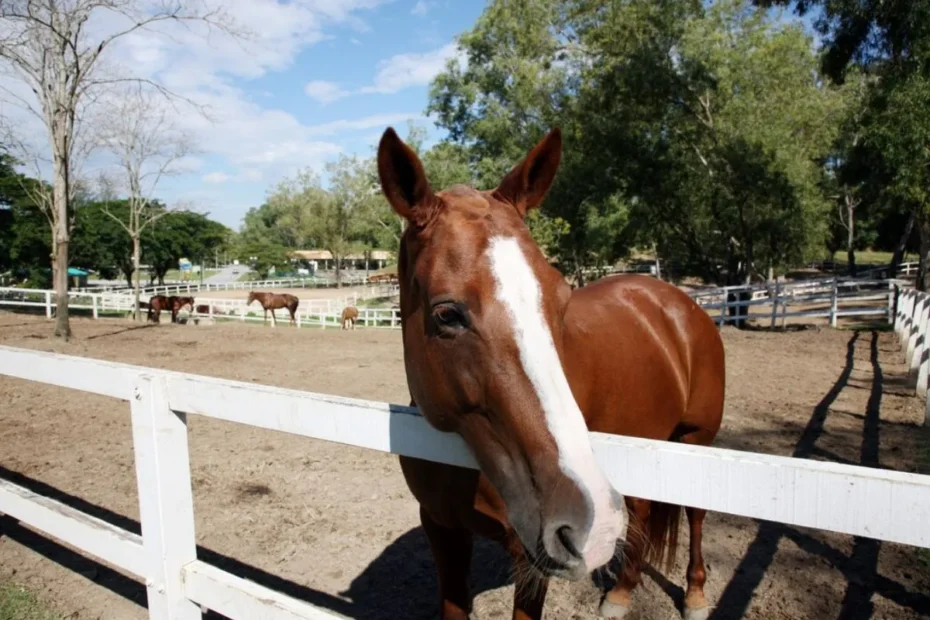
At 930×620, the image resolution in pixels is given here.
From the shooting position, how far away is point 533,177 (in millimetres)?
1908

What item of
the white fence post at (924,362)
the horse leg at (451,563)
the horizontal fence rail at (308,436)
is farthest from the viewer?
the white fence post at (924,362)

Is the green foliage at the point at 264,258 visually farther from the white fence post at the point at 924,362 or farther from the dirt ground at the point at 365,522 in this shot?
the white fence post at the point at 924,362

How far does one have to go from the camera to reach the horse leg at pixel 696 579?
3141 millimetres

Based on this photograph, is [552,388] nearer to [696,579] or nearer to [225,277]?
[696,579]

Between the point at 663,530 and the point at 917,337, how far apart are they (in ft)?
27.1

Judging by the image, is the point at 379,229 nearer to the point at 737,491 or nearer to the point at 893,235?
the point at 893,235

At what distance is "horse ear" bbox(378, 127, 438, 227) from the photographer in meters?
1.68

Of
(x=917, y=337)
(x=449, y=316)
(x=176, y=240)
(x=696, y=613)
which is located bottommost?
(x=696, y=613)

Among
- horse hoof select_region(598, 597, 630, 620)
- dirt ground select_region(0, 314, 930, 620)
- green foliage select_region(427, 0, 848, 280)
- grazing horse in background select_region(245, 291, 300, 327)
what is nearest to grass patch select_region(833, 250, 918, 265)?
green foliage select_region(427, 0, 848, 280)

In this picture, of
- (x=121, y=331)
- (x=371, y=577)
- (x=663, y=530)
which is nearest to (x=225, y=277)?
(x=121, y=331)

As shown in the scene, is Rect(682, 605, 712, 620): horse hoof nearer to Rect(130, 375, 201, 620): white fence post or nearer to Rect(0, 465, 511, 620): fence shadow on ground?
Rect(0, 465, 511, 620): fence shadow on ground

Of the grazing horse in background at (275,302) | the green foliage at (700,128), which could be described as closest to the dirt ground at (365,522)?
the green foliage at (700,128)

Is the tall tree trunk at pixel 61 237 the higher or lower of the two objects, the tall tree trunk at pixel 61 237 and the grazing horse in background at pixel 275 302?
the higher

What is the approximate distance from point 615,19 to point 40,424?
744 inches
